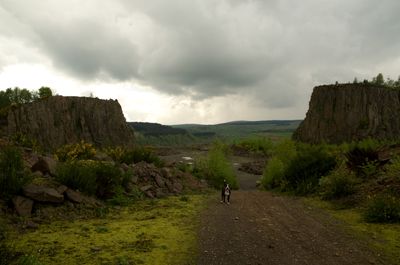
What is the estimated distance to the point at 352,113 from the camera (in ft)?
193

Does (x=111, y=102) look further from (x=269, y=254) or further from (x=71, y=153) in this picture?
(x=269, y=254)

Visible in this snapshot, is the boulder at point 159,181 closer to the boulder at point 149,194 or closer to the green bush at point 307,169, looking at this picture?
the boulder at point 149,194

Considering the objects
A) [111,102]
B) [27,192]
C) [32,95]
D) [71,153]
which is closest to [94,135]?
[111,102]

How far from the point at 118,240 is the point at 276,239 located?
408 centimetres

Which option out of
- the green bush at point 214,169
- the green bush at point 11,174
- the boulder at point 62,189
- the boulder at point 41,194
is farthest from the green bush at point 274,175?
the green bush at point 11,174

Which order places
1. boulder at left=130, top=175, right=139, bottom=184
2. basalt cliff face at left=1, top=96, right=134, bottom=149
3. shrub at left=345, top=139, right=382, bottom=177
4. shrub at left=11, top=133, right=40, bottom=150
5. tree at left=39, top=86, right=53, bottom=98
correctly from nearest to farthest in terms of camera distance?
shrub at left=345, top=139, right=382, bottom=177
boulder at left=130, top=175, right=139, bottom=184
shrub at left=11, top=133, right=40, bottom=150
basalt cliff face at left=1, top=96, right=134, bottom=149
tree at left=39, top=86, right=53, bottom=98

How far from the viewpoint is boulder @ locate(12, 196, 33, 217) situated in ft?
38.6

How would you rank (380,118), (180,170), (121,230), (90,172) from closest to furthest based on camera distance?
(121,230) < (90,172) < (180,170) < (380,118)

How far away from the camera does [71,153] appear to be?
2622 centimetres

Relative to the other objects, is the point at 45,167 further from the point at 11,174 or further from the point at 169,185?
the point at 169,185

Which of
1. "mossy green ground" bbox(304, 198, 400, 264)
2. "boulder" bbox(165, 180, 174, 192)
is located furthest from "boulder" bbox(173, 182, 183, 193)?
"mossy green ground" bbox(304, 198, 400, 264)

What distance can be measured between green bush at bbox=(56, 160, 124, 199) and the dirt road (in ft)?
14.6

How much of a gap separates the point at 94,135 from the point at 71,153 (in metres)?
32.1

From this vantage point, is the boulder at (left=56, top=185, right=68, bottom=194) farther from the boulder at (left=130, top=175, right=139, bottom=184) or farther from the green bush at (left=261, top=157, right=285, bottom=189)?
the green bush at (left=261, top=157, right=285, bottom=189)
